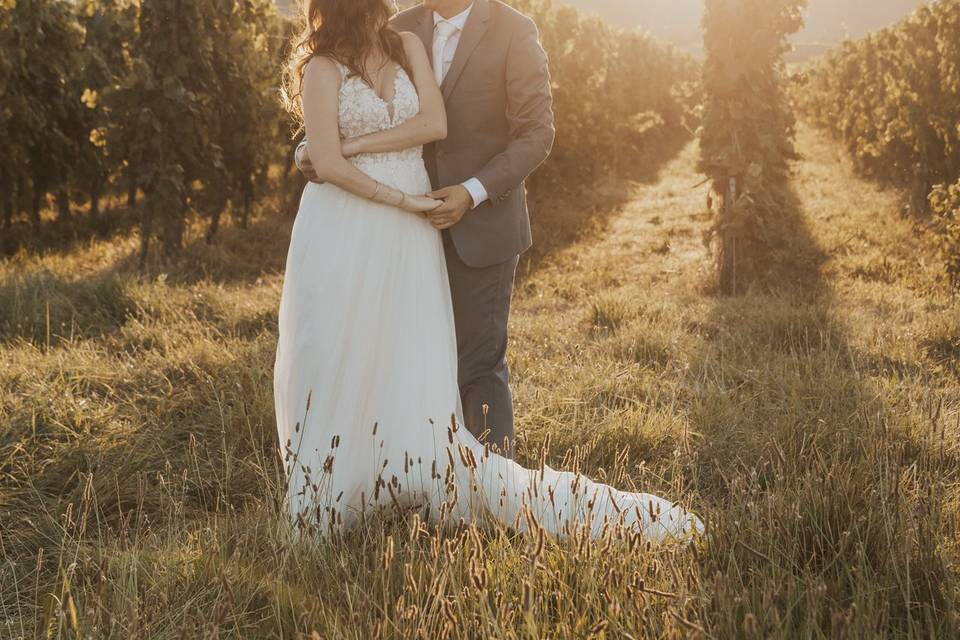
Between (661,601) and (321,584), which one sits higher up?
(661,601)

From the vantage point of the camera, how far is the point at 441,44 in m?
3.35

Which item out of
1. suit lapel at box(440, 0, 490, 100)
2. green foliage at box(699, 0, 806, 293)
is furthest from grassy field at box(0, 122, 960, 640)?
suit lapel at box(440, 0, 490, 100)

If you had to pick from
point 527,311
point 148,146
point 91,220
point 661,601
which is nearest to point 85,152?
point 91,220

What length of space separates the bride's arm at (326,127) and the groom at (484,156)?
7.7 inches

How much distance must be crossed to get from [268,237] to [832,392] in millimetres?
13464

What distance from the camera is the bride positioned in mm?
2967

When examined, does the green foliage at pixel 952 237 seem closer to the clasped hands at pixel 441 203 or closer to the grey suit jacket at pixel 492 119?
the grey suit jacket at pixel 492 119

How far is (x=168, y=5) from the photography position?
448 inches

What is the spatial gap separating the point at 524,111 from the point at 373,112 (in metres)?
0.66

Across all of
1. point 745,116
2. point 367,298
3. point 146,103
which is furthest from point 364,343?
point 146,103

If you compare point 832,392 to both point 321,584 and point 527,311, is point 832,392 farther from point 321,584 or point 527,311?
point 527,311

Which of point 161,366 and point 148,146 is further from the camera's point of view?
point 148,146

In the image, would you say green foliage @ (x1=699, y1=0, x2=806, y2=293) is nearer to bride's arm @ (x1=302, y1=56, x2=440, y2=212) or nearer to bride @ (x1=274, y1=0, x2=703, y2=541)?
bride @ (x1=274, y1=0, x2=703, y2=541)

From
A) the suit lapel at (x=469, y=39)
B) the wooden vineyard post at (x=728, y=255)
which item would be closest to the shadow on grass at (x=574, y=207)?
the wooden vineyard post at (x=728, y=255)
